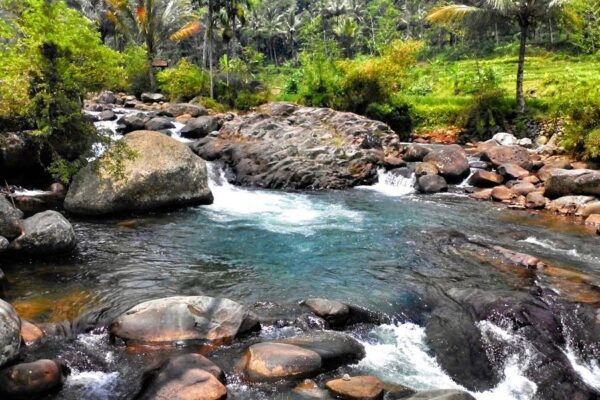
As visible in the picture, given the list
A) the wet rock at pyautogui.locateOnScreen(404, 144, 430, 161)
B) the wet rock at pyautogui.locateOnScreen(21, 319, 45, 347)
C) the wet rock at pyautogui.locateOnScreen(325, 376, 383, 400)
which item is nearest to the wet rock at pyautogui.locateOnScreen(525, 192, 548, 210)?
the wet rock at pyautogui.locateOnScreen(404, 144, 430, 161)

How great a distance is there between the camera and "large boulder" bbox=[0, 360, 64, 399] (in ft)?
23.0

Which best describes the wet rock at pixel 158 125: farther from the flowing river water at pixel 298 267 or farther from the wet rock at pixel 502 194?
the wet rock at pixel 502 194

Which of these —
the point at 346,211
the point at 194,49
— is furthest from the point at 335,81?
the point at 194,49

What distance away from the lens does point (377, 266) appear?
12844 mm

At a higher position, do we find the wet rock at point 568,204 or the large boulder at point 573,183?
the large boulder at point 573,183

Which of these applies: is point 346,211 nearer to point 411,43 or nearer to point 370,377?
point 370,377

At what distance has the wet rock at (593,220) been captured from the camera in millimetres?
16594

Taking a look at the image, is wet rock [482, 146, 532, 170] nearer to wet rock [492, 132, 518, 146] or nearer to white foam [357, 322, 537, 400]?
wet rock [492, 132, 518, 146]

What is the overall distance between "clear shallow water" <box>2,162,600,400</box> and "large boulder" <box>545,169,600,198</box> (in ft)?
7.12

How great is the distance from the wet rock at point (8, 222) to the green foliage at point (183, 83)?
102 ft

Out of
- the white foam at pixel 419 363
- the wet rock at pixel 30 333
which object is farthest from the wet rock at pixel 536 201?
the wet rock at pixel 30 333

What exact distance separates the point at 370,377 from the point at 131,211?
431 inches

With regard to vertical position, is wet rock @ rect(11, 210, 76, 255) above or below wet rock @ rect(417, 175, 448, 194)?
above

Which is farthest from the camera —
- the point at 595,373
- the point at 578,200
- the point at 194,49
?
the point at 194,49
